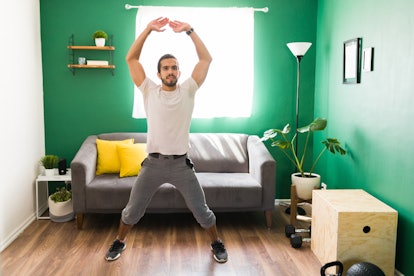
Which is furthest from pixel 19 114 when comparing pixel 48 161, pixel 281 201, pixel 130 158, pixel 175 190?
pixel 281 201

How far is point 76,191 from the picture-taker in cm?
382

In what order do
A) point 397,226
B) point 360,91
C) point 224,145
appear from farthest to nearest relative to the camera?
point 224,145, point 360,91, point 397,226

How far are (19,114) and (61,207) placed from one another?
3.09 feet

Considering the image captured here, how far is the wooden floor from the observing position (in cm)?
308

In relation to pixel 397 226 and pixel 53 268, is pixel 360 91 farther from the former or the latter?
pixel 53 268

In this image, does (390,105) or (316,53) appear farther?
(316,53)

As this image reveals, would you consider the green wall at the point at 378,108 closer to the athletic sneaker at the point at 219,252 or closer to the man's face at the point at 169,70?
the athletic sneaker at the point at 219,252

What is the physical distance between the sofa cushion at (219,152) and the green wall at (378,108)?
2.82ft

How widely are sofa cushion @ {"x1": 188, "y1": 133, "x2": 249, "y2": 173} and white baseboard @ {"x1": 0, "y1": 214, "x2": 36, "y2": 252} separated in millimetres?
1642

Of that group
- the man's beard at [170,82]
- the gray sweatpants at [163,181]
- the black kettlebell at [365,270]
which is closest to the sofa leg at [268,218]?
the gray sweatpants at [163,181]

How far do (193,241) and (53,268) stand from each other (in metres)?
1.13

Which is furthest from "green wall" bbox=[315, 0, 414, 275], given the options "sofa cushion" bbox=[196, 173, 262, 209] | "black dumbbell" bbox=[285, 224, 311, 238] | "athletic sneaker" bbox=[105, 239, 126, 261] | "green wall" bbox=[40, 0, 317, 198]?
"athletic sneaker" bbox=[105, 239, 126, 261]

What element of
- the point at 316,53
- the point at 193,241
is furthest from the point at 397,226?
the point at 316,53

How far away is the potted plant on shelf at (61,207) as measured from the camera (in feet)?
13.5
